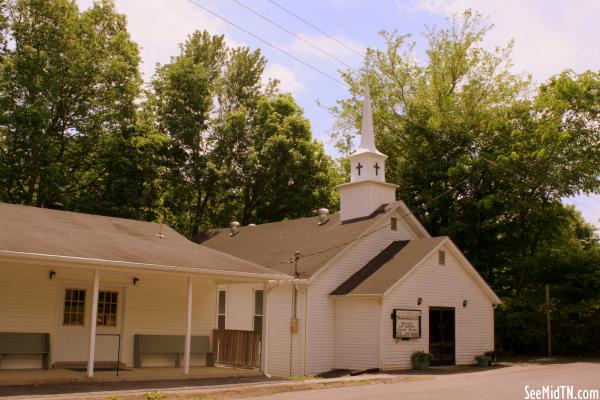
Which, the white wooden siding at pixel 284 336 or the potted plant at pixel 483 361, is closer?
the white wooden siding at pixel 284 336

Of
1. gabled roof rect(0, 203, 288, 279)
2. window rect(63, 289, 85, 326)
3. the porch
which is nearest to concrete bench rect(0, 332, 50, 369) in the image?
the porch

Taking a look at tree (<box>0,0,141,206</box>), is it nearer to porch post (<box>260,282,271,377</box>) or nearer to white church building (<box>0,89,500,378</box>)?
white church building (<box>0,89,500,378</box>)

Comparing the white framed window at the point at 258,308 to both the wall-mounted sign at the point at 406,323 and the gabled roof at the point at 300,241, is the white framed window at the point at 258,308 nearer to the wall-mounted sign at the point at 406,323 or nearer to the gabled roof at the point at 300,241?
the gabled roof at the point at 300,241

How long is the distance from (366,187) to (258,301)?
6.57 meters

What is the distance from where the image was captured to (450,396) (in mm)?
13602

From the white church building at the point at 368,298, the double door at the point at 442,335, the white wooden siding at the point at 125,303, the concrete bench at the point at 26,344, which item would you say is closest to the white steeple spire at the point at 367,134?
the white church building at the point at 368,298

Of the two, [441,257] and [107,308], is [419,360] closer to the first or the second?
[441,257]

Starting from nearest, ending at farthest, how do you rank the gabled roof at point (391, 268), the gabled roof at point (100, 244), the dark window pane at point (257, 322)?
the gabled roof at point (100, 244)
the gabled roof at point (391, 268)
the dark window pane at point (257, 322)

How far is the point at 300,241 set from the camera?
25891mm

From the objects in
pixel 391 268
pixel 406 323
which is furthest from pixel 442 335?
pixel 391 268

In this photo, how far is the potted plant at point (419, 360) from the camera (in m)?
21.6

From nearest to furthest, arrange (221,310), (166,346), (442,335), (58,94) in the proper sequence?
(166,346) < (442,335) < (221,310) < (58,94)

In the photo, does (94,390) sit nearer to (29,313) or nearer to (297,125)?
(29,313)

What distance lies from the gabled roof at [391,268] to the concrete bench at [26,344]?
9685 mm
